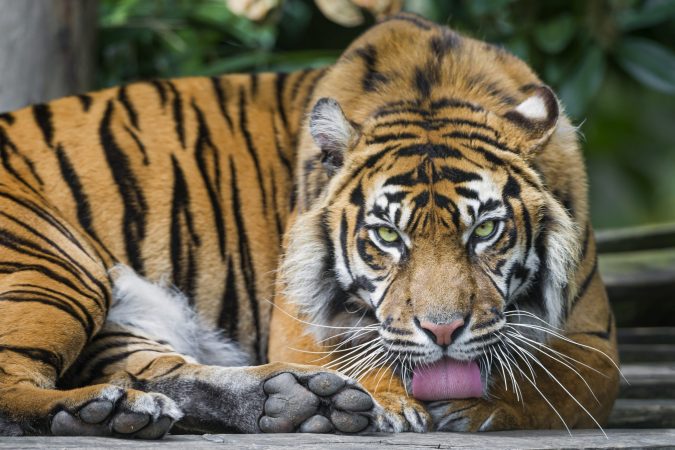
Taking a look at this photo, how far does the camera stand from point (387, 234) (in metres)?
3.10

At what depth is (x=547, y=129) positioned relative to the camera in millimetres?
3240

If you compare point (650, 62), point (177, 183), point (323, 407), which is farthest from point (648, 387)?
point (650, 62)

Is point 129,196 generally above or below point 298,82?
below

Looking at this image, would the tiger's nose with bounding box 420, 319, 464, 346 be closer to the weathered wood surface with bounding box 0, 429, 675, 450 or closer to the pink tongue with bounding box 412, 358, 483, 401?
the pink tongue with bounding box 412, 358, 483, 401

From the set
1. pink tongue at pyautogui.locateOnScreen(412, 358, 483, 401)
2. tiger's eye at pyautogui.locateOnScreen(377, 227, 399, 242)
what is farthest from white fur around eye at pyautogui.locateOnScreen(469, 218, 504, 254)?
pink tongue at pyautogui.locateOnScreen(412, 358, 483, 401)

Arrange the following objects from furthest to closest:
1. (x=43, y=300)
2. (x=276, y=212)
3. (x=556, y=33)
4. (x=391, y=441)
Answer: (x=556, y=33), (x=276, y=212), (x=43, y=300), (x=391, y=441)

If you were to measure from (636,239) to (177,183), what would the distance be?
3427 mm

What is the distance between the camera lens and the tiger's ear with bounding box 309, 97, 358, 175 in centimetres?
324

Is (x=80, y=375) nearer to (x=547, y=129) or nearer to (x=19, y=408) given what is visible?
(x=19, y=408)

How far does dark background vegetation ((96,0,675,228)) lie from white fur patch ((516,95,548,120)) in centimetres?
241

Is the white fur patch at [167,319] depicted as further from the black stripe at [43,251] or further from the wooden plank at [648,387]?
the wooden plank at [648,387]

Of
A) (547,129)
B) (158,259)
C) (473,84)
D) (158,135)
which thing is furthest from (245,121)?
(547,129)

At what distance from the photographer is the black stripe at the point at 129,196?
3.69 meters

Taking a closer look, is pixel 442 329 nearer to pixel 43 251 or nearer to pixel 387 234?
pixel 387 234
